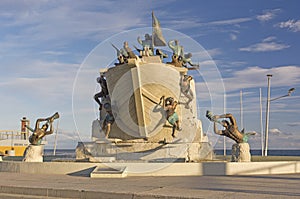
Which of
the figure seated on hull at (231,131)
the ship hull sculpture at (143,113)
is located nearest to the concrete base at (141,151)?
the ship hull sculpture at (143,113)

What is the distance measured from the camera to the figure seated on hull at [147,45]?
20.8 m

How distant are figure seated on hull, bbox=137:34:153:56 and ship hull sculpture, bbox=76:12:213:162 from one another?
0.56 m

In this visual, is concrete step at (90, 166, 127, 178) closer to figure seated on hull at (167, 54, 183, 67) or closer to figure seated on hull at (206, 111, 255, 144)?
figure seated on hull at (206, 111, 255, 144)

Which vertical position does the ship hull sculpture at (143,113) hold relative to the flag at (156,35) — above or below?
below

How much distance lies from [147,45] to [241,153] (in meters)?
9.36

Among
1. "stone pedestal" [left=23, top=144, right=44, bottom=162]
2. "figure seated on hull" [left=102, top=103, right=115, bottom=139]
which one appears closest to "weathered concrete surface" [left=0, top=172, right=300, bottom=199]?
"stone pedestal" [left=23, top=144, right=44, bottom=162]

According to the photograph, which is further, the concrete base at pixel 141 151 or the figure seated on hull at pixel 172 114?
the figure seated on hull at pixel 172 114

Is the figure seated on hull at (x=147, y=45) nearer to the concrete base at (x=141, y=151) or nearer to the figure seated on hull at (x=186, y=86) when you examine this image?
the figure seated on hull at (x=186, y=86)

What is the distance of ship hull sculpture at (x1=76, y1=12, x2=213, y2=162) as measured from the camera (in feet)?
58.9

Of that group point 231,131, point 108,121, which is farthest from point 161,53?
point 231,131

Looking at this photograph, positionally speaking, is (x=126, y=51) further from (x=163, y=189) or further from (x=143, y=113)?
(x=163, y=189)

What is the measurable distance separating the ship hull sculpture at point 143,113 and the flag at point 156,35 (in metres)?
1.95

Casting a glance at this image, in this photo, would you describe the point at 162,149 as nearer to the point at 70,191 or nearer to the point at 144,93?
the point at 144,93

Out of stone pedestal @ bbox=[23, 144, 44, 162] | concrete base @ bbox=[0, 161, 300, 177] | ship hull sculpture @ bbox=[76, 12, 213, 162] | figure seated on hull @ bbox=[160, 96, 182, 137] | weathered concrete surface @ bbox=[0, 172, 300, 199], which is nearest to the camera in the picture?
weathered concrete surface @ bbox=[0, 172, 300, 199]
